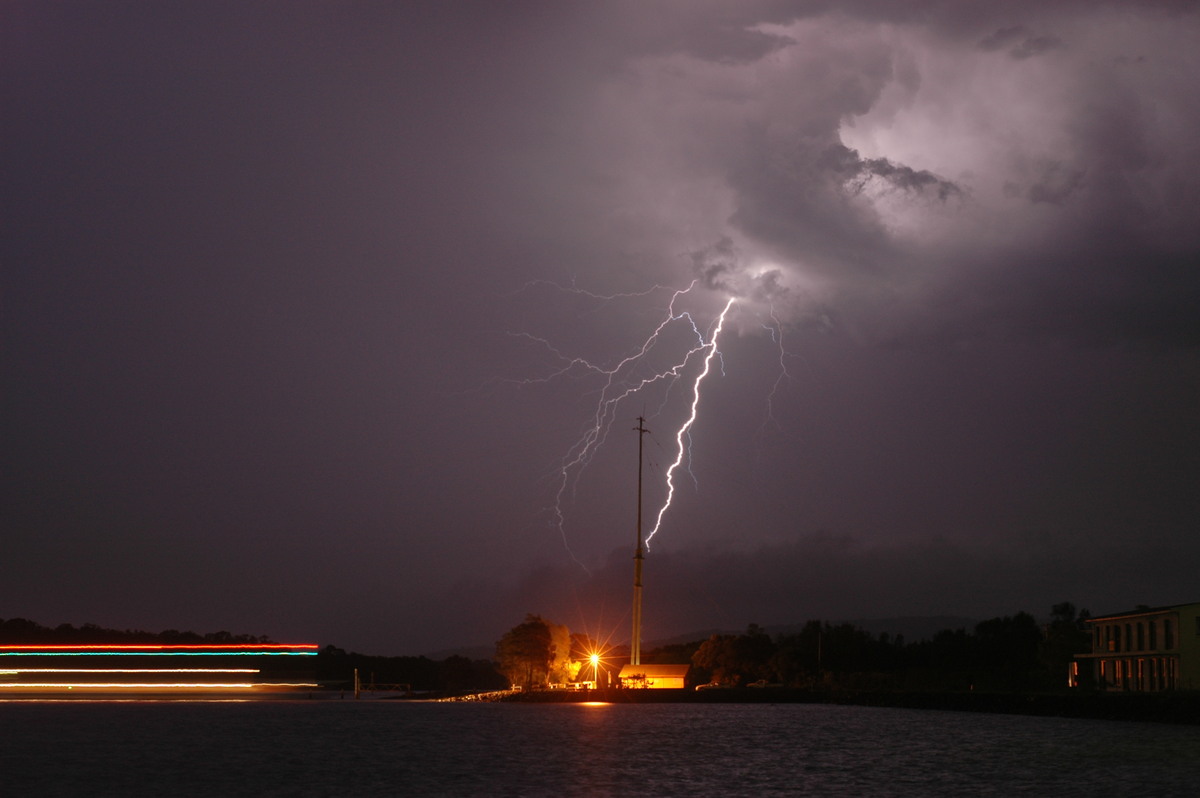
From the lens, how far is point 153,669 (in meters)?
142

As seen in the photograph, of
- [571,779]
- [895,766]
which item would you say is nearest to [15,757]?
[571,779]

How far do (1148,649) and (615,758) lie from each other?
1498 inches

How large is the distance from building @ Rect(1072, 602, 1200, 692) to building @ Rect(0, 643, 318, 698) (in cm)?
10096

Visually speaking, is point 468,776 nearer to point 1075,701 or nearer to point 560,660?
point 1075,701

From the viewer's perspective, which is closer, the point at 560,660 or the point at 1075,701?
the point at 1075,701

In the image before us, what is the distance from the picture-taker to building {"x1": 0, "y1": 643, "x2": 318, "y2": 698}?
138750 millimetres

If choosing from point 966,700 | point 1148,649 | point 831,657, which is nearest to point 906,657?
point 831,657

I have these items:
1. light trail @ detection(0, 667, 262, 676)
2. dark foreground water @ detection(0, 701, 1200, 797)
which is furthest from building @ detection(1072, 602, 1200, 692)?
light trail @ detection(0, 667, 262, 676)

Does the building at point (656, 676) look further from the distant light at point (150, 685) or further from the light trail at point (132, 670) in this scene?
the light trail at point (132, 670)

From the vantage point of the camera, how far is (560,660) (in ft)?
462

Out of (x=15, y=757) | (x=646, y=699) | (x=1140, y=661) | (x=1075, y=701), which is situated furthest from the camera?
(x=646, y=699)

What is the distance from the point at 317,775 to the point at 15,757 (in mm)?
17593

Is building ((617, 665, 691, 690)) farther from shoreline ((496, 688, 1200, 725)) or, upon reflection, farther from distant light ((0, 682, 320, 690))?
distant light ((0, 682, 320, 690))

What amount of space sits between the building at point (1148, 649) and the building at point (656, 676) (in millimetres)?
50467
